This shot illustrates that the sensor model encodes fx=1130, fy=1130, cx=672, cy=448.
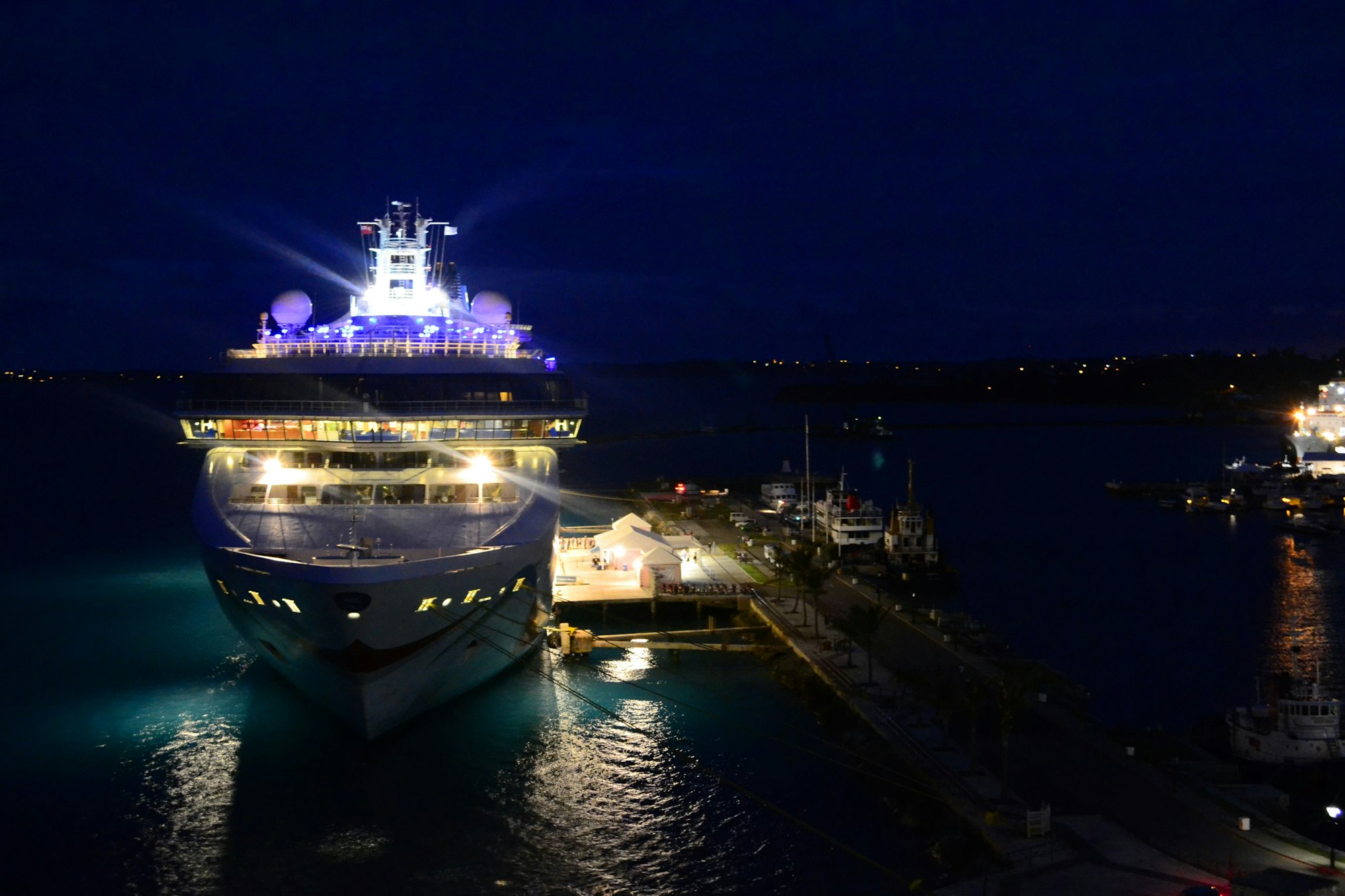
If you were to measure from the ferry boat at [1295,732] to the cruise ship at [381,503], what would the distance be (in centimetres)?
1579

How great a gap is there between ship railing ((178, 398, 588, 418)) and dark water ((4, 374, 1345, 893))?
6970mm

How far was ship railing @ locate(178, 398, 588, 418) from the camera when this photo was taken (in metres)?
26.7

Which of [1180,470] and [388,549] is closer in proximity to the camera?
[388,549]

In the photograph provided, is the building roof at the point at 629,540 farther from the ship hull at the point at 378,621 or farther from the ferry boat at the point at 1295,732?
the ferry boat at the point at 1295,732

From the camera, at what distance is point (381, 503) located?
26.2 m

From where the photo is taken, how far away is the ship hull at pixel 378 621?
21.7 meters

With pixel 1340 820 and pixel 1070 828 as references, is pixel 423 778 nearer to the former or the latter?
pixel 1070 828

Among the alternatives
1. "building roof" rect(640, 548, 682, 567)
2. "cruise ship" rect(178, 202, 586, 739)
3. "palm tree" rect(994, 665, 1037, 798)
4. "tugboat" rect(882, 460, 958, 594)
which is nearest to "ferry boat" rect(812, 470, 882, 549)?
"tugboat" rect(882, 460, 958, 594)

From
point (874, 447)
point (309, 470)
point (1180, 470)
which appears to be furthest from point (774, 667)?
point (874, 447)

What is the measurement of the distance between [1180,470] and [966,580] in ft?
211

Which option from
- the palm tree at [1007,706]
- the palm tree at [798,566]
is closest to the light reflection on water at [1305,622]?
the palm tree at [1007,706]

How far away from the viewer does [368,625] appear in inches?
855

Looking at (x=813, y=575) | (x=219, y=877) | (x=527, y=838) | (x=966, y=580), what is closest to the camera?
(x=219, y=877)

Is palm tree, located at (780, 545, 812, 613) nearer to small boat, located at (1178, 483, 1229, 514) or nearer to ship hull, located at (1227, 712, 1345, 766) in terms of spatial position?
ship hull, located at (1227, 712, 1345, 766)
